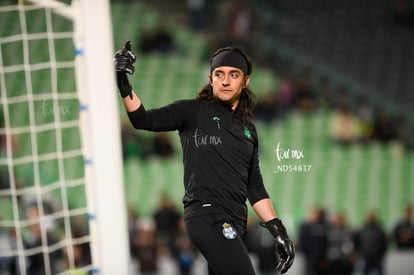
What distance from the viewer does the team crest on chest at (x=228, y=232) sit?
4250mm

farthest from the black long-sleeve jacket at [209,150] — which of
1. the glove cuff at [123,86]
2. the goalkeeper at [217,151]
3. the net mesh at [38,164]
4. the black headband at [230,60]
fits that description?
the net mesh at [38,164]

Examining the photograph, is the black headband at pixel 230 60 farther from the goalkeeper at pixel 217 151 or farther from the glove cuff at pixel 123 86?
the glove cuff at pixel 123 86

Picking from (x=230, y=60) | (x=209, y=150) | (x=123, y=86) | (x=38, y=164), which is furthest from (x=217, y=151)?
(x=38, y=164)

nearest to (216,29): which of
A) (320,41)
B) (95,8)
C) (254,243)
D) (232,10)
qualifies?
(232,10)

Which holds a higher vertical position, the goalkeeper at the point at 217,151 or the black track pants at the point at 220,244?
the goalkeeper at the point at 217,151

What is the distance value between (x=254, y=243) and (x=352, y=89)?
580cm

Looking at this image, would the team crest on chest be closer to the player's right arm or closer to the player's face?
the player's right arm

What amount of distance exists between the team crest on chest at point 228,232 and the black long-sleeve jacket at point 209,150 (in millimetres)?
99

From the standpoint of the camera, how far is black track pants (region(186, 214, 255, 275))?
4184 millimetres

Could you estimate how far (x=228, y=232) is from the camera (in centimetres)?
426

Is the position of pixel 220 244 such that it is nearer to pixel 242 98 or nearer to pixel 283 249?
pixel 283 249

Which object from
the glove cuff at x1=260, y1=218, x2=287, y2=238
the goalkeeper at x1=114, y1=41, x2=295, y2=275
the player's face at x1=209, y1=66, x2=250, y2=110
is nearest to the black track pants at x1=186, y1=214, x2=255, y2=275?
the goalkeeper at x1=114, y1=41, x2=295, y2=275

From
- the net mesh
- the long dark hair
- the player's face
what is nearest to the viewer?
the player's face

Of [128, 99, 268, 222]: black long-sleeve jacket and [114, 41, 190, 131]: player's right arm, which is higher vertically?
[114, 41, 190, 131]: player's right arm
